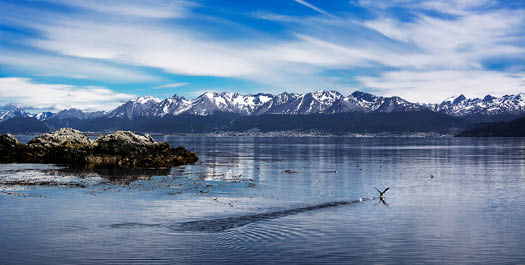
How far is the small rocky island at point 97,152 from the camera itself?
8194 cm

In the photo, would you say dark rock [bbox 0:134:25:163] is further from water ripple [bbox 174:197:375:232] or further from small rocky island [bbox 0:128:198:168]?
water ripple [bbox 174:197:375:232]

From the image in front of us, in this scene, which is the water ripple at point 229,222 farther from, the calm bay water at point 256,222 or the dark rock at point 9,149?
the dark rock at point 9,149

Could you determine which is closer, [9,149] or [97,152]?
[97,152]

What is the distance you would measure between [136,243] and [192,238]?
11.2 ft

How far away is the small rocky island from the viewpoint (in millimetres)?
81938

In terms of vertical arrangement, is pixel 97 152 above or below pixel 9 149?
below

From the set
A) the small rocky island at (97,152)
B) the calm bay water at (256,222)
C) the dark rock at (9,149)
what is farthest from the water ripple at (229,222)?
the dark rock at (9,149)

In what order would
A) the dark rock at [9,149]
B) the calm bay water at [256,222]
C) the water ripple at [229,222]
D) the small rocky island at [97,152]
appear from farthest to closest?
the dark rock at [9,149] → the small rocky island at [97,152] → the water ripple at [229,222] → the calm bay water at [256,222]

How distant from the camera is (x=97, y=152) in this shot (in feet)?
278

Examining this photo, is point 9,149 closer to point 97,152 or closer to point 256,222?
point 97,152

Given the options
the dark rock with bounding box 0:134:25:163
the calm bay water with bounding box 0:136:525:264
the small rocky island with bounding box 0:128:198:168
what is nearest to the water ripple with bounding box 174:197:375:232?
the calm bay water with bounding box 0:136:525:264

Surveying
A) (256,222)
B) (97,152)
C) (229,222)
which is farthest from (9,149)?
(256,222)

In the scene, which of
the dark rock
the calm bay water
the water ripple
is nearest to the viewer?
the calm bay water

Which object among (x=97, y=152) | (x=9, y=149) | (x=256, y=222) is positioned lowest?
(x=256, y=222)
